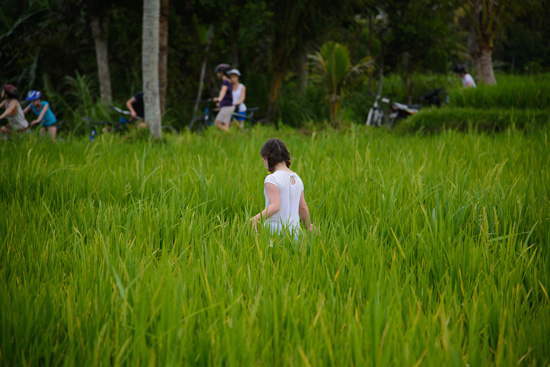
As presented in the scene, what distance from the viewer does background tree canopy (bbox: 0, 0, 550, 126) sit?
1145 centimetres

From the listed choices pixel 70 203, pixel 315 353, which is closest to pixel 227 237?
pixel 315 353

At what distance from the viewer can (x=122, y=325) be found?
1550mm

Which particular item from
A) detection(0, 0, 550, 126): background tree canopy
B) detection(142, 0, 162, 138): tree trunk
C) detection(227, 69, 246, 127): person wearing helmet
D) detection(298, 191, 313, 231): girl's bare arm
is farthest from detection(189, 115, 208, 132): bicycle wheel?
detection(298, 191, 313, 231): girl's bare arm

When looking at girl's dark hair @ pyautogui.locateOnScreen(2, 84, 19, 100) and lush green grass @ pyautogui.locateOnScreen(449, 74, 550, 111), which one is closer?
lush green grass @ pyautogui.locateOnScreen(449, 74, 550, 111)

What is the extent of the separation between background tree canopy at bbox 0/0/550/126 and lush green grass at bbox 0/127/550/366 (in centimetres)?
747

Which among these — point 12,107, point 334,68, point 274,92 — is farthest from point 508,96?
point 12,107

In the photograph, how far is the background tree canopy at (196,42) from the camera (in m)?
11.4

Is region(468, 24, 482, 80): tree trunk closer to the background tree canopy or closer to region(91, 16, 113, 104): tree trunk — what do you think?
the background tree canopy

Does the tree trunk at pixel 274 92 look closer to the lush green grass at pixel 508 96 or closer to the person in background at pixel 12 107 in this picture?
the lush green grass at pixel 508 96

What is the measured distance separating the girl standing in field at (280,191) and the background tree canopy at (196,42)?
7776mm

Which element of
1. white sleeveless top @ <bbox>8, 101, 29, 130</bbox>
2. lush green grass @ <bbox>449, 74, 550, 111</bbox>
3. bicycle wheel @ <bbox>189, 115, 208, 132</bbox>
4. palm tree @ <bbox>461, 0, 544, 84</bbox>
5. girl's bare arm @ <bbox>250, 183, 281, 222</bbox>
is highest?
palm tree @ <bbox>461, 0, 544, 84</bbox>

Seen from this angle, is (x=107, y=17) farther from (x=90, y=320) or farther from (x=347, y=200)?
(x=90, y=320)

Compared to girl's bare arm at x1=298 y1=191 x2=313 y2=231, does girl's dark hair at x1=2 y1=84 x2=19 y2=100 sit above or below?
above

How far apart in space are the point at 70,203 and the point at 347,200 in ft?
6.17
